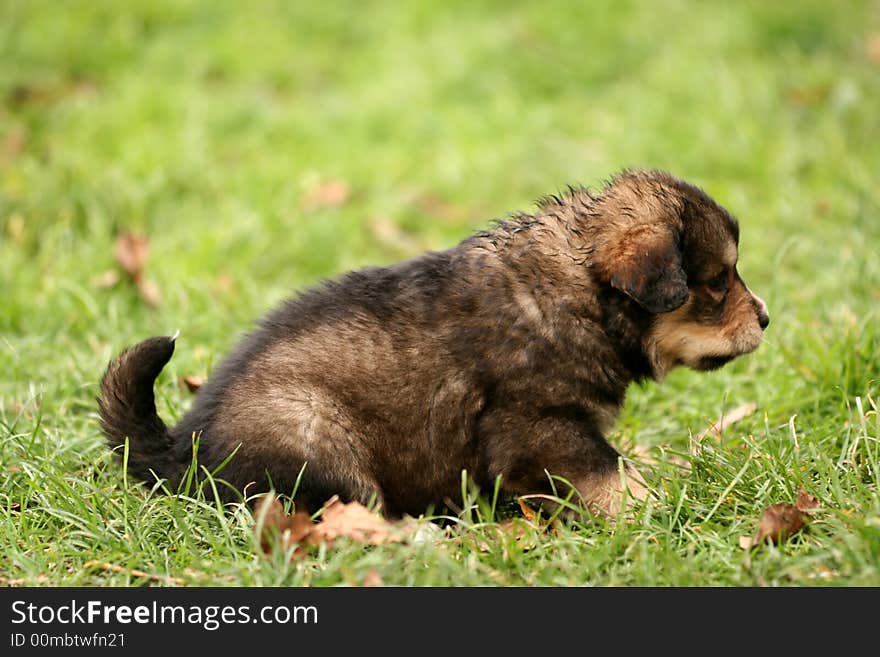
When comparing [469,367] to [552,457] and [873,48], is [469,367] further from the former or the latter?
[873,48]

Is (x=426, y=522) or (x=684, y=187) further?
(x=684, y=187)

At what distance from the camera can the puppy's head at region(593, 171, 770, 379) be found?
12.6 feet

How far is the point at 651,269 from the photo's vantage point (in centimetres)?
381

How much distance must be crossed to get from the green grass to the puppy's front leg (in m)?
0.15

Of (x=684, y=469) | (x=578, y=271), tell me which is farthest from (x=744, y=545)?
(x=578, y=271)

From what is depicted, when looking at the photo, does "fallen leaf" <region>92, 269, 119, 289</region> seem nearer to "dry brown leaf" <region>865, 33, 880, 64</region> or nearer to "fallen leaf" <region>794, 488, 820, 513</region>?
"fallen leaf" <region>794, 488, 820, 513</region>

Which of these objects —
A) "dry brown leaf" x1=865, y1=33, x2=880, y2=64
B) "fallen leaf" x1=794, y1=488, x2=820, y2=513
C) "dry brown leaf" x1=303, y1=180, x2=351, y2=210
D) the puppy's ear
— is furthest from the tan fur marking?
"dry brown leaf" x1=865, y1=33, x2=880, y2=64

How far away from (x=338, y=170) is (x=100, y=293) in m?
2.59

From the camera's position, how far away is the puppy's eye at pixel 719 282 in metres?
4.13

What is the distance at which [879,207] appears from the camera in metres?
6.58

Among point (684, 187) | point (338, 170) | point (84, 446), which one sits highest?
point (684, 187)

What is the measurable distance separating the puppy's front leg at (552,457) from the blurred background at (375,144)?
145 cm
